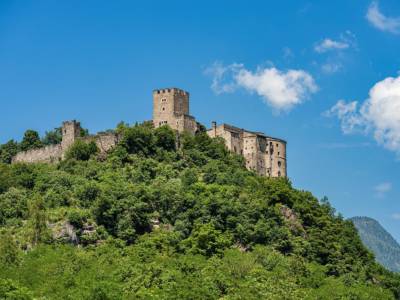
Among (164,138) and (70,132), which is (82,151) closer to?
(70,132)

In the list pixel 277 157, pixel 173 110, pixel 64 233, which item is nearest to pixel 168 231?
pixel 64 233

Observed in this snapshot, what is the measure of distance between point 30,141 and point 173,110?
56.1ft

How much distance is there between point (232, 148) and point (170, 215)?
1986 cm

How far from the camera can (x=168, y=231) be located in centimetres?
7644

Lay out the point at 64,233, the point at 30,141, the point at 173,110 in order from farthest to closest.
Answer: the point at 30,141
the point at 173,110
the point at 64,233

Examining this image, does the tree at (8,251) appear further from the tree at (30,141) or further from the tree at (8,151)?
the tree at (30,141)

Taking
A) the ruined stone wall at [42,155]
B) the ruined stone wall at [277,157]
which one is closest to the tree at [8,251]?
the ruined stone wall at [42,155]

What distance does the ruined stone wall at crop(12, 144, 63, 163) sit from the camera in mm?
92375

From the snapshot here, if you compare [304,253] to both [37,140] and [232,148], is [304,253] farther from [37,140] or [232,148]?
[37,140]

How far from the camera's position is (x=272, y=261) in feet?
243

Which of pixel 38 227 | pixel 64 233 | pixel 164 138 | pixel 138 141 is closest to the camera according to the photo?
pixel 38 227

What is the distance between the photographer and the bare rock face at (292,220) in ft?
275

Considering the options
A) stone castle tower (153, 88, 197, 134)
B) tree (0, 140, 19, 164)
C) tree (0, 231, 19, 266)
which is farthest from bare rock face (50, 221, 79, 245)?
tree (0, 140, 19, 164)

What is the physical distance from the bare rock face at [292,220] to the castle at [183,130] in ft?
36.7
